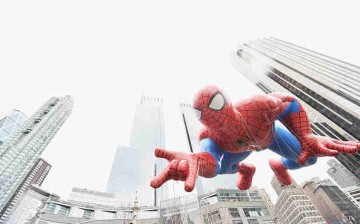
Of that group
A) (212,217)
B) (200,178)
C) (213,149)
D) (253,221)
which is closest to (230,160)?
(213,149)

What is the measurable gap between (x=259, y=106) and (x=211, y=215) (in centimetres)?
3838

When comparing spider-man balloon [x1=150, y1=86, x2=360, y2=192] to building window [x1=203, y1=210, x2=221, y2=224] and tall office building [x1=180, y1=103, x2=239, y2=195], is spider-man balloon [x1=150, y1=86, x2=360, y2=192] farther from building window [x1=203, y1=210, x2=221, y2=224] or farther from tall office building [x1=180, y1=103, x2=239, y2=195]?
tall office building [x1=180, y1=103, x2=239, y2=195]

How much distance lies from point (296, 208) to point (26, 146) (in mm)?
94641

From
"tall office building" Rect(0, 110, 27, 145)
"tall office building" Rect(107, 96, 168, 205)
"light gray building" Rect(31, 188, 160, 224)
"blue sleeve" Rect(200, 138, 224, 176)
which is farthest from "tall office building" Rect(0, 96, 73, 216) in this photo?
"blue sleeve" Rect(200, 138, 224, 176)

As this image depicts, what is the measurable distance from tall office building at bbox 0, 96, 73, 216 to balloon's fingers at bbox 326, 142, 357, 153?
89.6 metres

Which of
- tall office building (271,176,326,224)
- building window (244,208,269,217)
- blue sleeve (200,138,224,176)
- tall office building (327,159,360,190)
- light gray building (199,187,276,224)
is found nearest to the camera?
blue sleeve (200,138,224,176)

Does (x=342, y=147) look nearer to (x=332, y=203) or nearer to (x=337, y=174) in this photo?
(x=332, y=203)

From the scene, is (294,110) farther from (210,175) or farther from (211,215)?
(211,215)

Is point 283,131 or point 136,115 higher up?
point 136,115

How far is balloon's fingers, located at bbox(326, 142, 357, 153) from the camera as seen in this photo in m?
3.70

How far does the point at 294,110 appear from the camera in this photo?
14.4 feet

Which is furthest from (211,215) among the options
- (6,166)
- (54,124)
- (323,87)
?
(54,124)

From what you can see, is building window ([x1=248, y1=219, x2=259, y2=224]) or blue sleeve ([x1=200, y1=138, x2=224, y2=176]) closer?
blue sleeve ([x1=200, y1=138, x2=224, y2=176])

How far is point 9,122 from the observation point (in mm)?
90500
